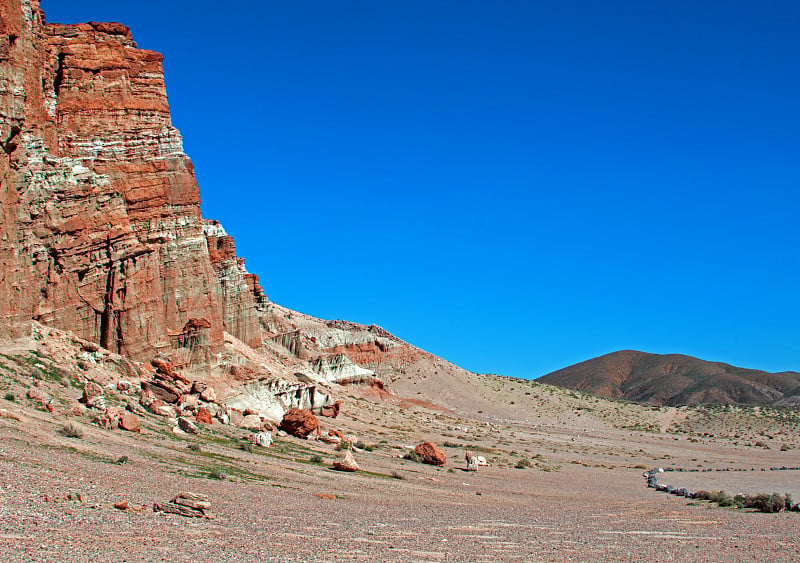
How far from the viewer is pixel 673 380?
138 m

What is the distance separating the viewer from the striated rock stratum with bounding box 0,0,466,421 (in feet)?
82.5

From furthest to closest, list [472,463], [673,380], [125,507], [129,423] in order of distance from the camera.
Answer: [673,380] → [472,463] → [129,423] → [125,507]

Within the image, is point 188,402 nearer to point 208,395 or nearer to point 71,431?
point 208,395

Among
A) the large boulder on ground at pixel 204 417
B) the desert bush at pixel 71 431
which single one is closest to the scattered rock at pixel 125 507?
the desert bush at pixel 71 431

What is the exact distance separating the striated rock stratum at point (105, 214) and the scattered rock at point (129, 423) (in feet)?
22.0

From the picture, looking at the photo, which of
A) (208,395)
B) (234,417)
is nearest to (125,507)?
(234,417)

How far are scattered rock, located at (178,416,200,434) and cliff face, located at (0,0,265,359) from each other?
21.5 ft

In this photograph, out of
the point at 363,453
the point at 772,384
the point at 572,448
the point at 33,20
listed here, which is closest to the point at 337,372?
the point at 572,448

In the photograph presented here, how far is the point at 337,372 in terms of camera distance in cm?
5325

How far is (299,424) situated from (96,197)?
12.3 meters

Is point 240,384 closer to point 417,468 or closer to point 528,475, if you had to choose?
point 417,468

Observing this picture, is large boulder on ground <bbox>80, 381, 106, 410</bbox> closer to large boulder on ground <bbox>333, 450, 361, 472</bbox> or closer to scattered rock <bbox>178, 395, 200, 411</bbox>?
scattered rock <bbox>178, 395, 200, 411</bbox>

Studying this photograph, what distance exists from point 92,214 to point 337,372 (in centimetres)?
2724

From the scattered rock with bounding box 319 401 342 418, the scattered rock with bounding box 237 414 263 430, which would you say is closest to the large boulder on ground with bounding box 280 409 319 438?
the scattered rock with bounding box 237 414 263 430
